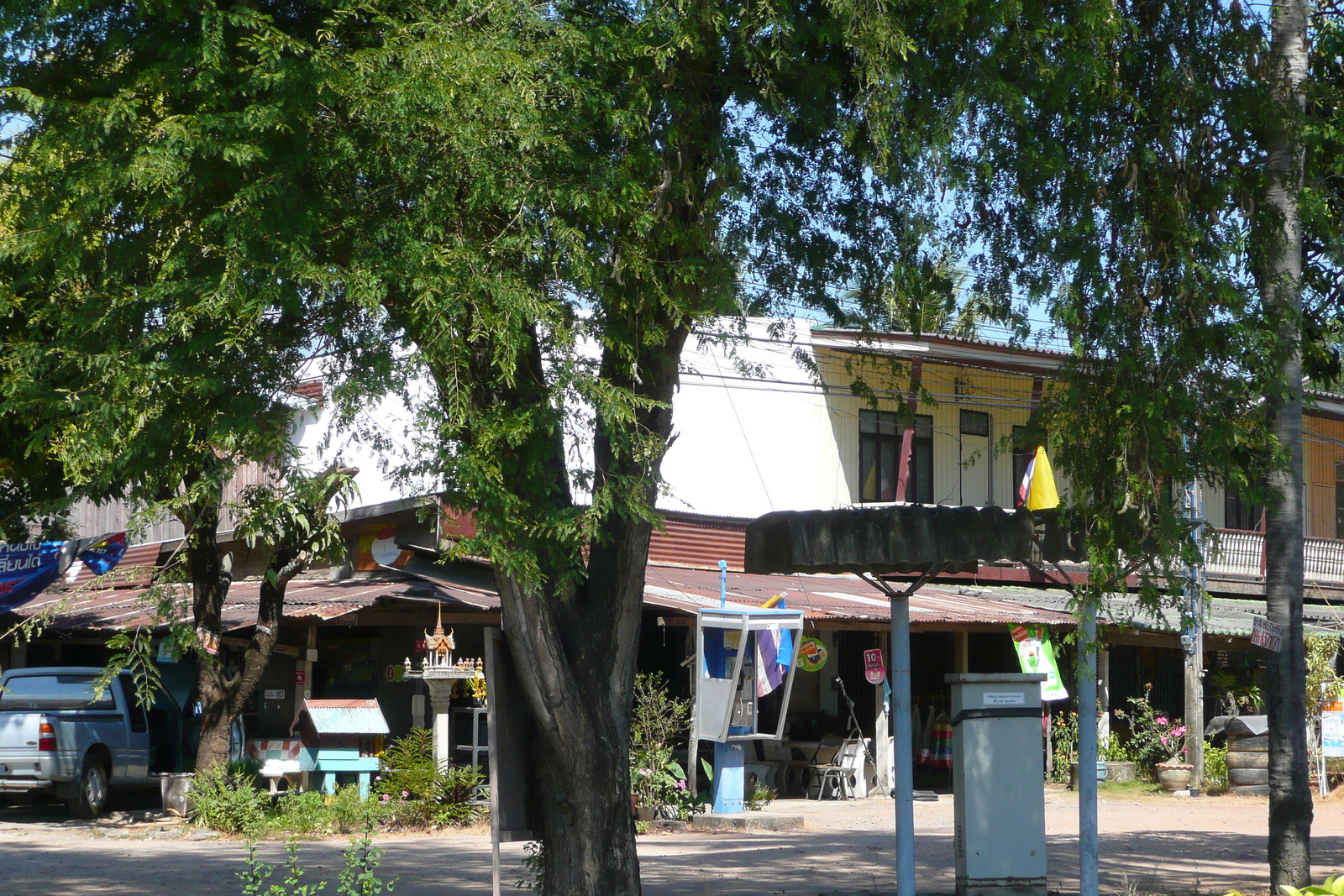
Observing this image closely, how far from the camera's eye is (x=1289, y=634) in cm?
1048

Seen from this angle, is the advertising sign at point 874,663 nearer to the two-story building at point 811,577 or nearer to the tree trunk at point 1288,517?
the two-story building at point 811,577

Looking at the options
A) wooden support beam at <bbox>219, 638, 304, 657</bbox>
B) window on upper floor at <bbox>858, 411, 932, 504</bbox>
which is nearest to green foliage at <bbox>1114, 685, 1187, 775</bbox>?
window on upper floor at <bbox>858, 411, 932, 504</bbox>

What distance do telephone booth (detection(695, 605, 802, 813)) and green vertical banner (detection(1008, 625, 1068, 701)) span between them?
4.18 metres

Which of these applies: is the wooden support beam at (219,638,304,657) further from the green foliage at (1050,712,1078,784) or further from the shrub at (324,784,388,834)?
the green foliage at (1050,712,1078,784)

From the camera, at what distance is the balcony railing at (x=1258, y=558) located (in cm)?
2928

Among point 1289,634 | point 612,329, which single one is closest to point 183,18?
point 612,329

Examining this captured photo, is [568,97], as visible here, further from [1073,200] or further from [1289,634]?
[1289,634]

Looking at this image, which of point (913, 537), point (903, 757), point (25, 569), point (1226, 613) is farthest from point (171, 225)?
point (1226, 613)

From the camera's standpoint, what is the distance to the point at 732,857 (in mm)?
13672

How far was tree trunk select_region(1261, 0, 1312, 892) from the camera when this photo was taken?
393 inches

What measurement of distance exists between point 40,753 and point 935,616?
11615mm

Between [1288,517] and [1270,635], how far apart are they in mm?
868

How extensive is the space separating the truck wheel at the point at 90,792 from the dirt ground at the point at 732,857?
0.29m

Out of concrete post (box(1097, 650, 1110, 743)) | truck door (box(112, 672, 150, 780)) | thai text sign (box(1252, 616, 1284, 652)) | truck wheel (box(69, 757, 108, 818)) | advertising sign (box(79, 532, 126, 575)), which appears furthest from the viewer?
concrete post (box(1097, 650, 1110, 743))
